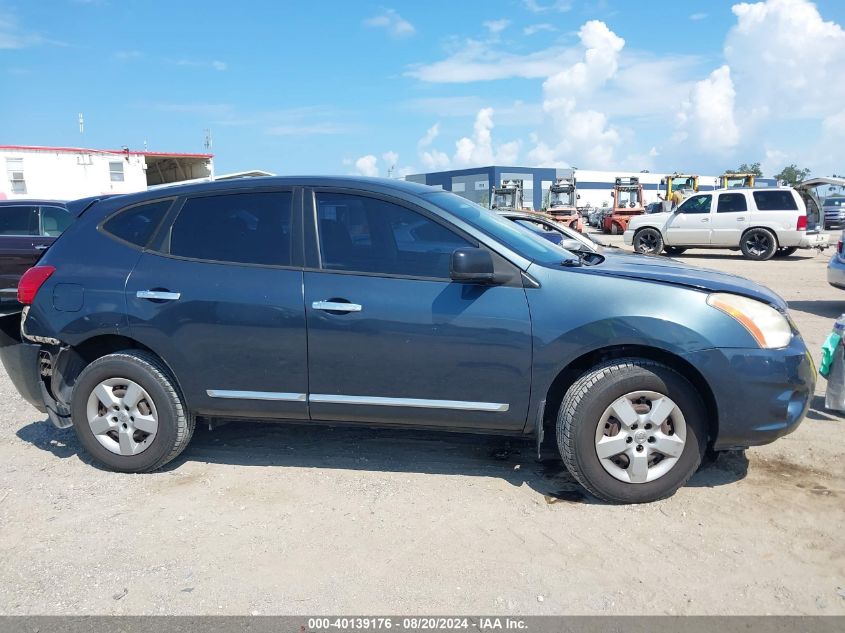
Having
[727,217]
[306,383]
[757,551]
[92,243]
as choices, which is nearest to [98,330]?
[92,243]

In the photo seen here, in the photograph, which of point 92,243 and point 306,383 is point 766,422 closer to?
point 306,383

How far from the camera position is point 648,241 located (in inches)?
788

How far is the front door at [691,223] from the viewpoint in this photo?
1886 cm

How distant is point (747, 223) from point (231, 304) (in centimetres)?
1738

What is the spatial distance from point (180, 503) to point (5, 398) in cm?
319

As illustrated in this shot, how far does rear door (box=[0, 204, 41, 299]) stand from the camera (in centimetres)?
1016

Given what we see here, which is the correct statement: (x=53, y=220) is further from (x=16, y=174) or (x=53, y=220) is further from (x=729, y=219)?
(x=729, y=219)

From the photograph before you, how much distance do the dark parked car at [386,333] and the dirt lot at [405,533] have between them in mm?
323

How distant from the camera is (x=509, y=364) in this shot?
3.73 m

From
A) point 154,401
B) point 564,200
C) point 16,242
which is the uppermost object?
point 564,200

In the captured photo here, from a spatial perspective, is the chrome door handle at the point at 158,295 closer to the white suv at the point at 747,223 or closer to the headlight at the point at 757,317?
the headlight at the point at 757,317

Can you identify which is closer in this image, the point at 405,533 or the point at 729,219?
the point at 405,533

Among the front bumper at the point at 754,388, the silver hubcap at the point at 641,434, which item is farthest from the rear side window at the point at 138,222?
the front bumper at the point at 754,388

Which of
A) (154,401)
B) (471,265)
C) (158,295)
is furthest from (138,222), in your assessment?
(471,265)
